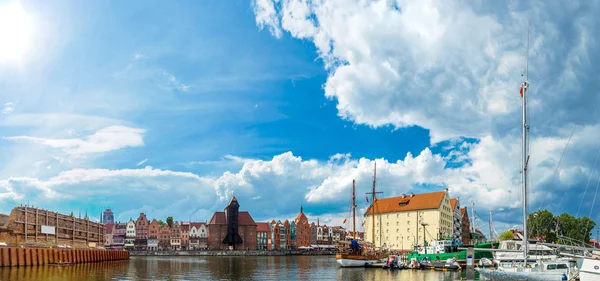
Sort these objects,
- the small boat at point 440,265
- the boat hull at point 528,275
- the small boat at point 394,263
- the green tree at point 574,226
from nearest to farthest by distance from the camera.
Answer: the boat hull at point 528,275 → the small boat at point 440,265 → the small boat at point 394,263 → the green tree at point 574,226

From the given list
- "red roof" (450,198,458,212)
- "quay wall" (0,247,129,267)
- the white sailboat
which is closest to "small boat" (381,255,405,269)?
the white sailboat

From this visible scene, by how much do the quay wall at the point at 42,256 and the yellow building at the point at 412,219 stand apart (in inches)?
2983

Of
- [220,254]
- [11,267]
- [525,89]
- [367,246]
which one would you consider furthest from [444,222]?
[11,267]

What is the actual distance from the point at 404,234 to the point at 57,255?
96467 millimetres

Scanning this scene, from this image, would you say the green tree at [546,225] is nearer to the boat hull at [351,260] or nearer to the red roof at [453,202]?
the red roof at [453,202]

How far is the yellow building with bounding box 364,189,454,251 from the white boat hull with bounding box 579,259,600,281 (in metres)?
102

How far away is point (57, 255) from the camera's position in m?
87.6

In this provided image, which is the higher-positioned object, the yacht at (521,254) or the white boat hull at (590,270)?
the white boat hull at (590,270)

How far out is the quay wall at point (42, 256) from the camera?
7456 centimetres

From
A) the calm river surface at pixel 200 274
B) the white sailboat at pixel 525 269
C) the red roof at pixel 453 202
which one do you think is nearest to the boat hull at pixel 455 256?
the calm river surface at pixel 200 274

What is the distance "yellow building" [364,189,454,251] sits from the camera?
146 meters

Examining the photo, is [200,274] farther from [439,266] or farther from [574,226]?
[574,226]

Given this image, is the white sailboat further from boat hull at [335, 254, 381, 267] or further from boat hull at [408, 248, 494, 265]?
boat hull at [335, 254, 381, 267]

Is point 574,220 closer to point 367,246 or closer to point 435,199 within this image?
point 435,199
